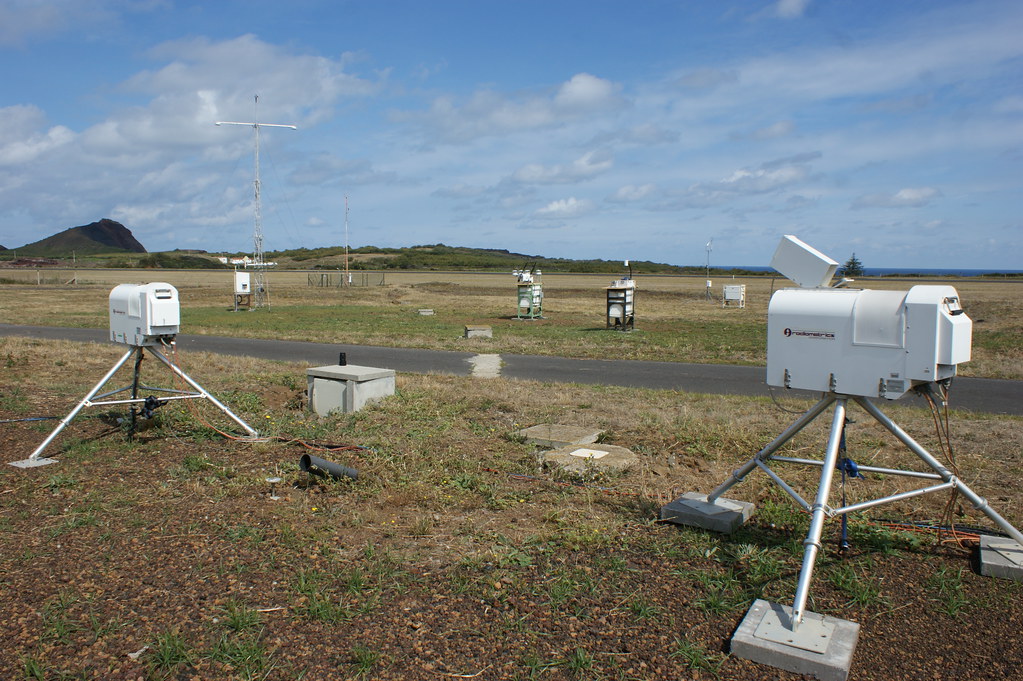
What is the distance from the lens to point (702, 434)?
7.58 metres

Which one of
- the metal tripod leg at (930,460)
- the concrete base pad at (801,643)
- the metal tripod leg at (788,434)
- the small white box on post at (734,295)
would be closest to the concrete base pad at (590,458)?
the metal tripod leg at (788,434)

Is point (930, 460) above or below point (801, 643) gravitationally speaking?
above

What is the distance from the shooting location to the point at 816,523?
3.82m

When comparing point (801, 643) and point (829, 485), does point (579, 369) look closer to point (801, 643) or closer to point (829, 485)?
point (829, 485)

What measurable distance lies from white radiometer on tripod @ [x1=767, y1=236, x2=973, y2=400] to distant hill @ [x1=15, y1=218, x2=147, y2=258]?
168578 millimetres

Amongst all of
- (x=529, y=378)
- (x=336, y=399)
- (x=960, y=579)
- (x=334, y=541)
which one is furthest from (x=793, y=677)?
(x=529, y=378)

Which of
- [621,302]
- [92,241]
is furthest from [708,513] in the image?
[92,241]

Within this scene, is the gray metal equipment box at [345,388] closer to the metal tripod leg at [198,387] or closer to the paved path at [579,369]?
the metal tripod leg at [198,387]

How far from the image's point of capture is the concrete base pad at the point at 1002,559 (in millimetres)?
4191

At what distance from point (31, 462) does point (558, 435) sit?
15.7 ft

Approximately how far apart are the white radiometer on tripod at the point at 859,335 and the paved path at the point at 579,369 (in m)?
7.49

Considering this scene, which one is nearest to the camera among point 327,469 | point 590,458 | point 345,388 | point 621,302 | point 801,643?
point 801,643

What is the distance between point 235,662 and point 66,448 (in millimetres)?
4584

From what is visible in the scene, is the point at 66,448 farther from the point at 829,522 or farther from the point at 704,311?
the point at 704,311
